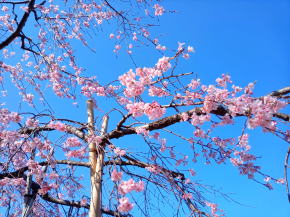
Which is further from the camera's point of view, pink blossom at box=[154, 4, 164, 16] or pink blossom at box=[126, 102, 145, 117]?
pink blossom at box=[154, 4, 164, 16]

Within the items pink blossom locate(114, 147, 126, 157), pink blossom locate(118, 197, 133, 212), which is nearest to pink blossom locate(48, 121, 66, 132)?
pink blossom locate(114, 147, 126, 157)

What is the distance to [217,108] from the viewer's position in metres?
2.26

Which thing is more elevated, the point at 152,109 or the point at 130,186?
the point at 152,109

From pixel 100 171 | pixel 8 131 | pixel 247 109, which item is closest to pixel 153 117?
pixel 247 109

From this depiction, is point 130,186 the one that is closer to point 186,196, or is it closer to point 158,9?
point 186,196

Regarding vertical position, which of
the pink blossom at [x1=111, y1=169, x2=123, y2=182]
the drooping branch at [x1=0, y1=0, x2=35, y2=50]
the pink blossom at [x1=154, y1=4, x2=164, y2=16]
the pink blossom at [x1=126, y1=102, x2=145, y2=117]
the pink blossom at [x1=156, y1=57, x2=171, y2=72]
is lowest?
the pink blossom at [x1=111, y1=169, x2=123, y2=182]

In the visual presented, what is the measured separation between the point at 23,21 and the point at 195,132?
277cm

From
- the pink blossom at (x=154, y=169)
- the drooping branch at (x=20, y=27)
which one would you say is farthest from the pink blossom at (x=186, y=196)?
the drooping branch at (x=20, y=27)

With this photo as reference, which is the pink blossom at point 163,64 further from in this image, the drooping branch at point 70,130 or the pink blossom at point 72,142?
the pink blossom at point 72,142

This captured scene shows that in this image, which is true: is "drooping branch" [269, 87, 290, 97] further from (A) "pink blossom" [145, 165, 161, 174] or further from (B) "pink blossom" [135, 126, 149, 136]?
(A) "pink blossom" [145, 165, 161, 174]

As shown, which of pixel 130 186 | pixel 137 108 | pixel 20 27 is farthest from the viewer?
pixel 20 27

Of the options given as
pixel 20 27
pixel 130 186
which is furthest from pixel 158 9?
pixel 130 186

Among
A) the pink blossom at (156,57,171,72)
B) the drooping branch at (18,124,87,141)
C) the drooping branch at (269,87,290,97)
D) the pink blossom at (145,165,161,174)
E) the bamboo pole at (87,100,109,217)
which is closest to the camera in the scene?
the drooping branch at (269,87,290,97)

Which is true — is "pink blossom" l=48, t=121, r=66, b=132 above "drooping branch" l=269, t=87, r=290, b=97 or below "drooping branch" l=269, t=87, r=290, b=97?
above
